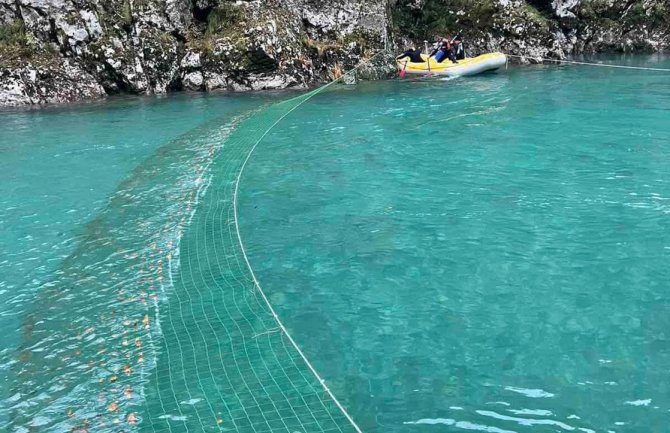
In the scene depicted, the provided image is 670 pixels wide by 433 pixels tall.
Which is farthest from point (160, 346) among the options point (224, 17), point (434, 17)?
point (434, 17)

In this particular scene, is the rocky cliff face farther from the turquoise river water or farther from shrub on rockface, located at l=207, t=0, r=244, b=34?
the turquoise river water

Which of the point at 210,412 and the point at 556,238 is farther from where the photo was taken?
the point at 556,238

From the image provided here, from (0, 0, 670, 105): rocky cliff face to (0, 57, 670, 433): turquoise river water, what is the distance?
371 inches

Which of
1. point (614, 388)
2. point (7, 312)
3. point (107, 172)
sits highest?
point (107, 172)

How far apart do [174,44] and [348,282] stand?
749 inches

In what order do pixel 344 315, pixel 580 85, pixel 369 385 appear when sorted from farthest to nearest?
pixel 580 85 → pixel 344 315 → pixel 369 385

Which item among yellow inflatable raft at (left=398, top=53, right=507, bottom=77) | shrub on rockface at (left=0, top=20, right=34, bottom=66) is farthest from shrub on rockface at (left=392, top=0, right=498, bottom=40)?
shrub on rockface at (left=0, top=20, right=34, bottom=66)

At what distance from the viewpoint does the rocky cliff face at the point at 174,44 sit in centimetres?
2248

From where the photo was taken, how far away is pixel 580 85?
20.0 m

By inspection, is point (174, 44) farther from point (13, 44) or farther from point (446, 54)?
point (446, 54)

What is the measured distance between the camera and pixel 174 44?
23375 millimetres

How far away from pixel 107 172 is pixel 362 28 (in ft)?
52.7

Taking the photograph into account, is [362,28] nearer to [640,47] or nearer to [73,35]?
[73,35]

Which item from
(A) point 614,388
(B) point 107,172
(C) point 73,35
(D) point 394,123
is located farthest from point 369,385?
(C) point 73,35
